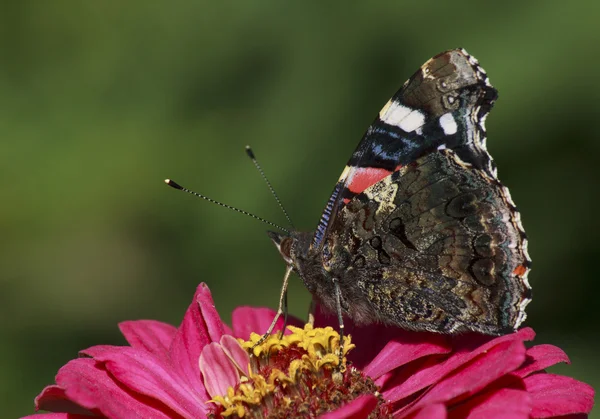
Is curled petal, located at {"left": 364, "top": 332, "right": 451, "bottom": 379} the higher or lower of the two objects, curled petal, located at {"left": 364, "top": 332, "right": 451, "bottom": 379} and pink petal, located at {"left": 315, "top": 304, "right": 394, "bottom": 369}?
the lower

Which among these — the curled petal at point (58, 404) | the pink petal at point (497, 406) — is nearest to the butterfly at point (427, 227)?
the pink petal at point (497, 406)

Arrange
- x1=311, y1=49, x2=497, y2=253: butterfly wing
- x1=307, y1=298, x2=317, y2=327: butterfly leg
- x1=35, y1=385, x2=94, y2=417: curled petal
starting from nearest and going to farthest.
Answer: x1=35, y1=385, x2=94, y2=417: curled petal → x1=311, y1=49, x2=497, y2=253: butterfly wing → x1=307, y1=298, x2=317, y2=327: butterfly leg

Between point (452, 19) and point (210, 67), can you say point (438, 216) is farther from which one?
point (210, 67)

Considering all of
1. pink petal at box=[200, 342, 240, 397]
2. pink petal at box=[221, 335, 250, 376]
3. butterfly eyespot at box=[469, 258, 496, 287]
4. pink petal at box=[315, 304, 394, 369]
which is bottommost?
pink petal at box=[200, 342, 240, 397]

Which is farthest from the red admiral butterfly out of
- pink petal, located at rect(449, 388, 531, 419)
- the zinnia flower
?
pink petal, located at rect(449, 388, 531, 419)

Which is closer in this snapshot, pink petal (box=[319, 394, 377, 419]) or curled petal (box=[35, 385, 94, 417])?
pink petal (box=[319, 394, 377, 419])

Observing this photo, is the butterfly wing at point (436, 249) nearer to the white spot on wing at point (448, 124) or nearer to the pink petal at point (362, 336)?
the white spot on wing at point (448, 124)

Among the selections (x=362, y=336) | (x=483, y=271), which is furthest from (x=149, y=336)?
(x=483, y=271)

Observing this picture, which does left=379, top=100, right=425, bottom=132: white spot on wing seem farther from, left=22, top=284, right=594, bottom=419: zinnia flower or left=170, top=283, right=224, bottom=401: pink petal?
left=170, top=283, right=224, bottom=401: pink petal

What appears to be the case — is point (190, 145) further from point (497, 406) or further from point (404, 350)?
point (497, 406)
